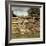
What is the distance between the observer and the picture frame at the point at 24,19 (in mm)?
1451

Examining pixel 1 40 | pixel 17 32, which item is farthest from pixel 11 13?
pixel 1 40

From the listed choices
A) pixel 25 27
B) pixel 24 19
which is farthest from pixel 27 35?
pixel 24 19

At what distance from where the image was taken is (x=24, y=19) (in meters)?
1.50

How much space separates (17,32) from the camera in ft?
4.86

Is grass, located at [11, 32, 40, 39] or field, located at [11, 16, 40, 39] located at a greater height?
field, located at [11, 16, 40, 39]

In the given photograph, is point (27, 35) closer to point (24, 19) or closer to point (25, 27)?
point (25, 27)

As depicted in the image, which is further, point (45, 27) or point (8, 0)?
point (45, 27)

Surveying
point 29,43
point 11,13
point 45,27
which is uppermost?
point 11,13

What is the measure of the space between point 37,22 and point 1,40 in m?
0.64

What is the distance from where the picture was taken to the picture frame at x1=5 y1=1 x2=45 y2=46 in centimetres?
145

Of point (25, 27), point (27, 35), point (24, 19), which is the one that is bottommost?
point (27, 35)

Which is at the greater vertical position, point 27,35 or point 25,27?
point 25,27

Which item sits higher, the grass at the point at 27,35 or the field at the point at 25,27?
the field at the point at 25,27

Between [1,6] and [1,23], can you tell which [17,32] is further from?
[1,6]
